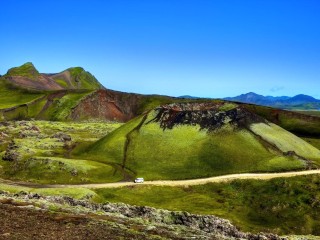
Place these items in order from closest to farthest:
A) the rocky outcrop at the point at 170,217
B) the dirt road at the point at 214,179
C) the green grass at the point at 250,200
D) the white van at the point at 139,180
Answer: the rocky outcrop at the point at 170,217 → the green grass at the point at 250,200 → the dirt road at the point at 214,179 → the white van at the point at 139,180

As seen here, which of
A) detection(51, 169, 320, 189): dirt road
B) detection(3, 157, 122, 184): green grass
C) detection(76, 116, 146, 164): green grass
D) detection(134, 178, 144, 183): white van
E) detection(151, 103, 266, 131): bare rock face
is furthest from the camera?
detection(151, 103, 266, 131): bare rock face

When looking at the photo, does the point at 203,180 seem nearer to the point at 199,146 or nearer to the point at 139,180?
the point at 139,180

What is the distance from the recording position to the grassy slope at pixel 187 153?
431 feet

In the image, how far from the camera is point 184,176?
420 feet

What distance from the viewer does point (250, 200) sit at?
106625mm

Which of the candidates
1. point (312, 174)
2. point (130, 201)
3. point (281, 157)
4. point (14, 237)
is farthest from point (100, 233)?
point (281, 157)

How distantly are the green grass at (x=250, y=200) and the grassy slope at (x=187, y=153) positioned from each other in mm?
14661

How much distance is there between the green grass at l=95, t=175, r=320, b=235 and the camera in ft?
301

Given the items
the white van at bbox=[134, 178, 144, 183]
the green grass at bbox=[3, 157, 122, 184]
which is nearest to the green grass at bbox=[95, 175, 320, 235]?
the white van at bbox=[134, 178, 144, 183]

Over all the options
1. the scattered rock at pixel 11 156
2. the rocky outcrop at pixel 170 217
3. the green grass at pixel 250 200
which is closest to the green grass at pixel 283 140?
the green grass at pixel 250 200

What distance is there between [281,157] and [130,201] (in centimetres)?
6309

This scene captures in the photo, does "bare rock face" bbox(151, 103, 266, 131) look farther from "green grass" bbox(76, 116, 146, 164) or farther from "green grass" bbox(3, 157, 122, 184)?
"green grass" bbox(3, 157, 122, 184)

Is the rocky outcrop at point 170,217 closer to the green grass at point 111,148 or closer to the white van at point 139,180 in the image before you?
the white van at point 139,180

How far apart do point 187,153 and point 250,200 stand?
40.6 meters
